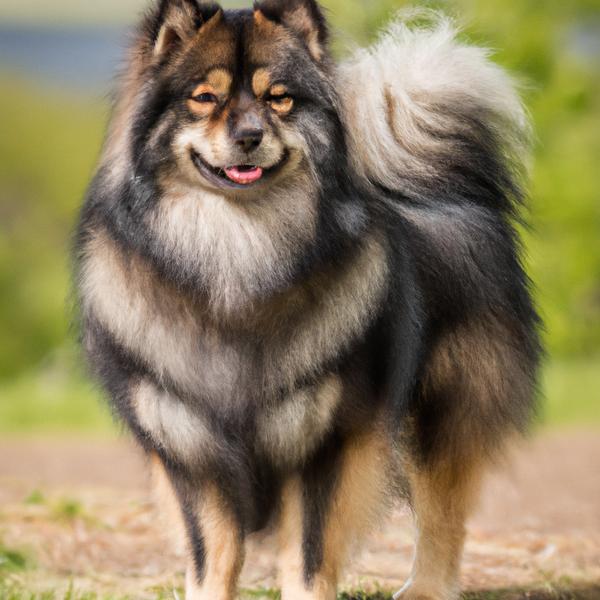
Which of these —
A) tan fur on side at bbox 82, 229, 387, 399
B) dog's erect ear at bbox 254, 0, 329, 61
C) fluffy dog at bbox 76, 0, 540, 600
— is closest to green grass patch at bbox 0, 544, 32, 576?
fluffy dog at bbox 76, 0, 540, 600

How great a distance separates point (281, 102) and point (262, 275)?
574 millimetres

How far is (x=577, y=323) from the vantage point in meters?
16.2

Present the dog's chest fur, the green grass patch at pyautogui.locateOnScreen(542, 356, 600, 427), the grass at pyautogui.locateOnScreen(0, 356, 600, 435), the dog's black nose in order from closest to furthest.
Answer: the dog's black nose
the dog's chest fur
the grass at pyautogui.locateOnScreen(0, 356, 600, 435)
the green grass patch at pyautogui.locateOnScreen(542, 356, 600, 427)

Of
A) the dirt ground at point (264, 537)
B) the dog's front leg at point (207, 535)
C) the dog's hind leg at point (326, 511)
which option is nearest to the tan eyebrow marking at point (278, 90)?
the dog's hind leg at point (326, 511)

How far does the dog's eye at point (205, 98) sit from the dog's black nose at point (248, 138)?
6.9 inches

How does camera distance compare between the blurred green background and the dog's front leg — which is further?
the blurred green background

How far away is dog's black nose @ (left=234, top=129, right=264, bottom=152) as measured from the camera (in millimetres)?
3223

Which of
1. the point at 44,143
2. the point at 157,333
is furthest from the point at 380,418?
the point at 44,143

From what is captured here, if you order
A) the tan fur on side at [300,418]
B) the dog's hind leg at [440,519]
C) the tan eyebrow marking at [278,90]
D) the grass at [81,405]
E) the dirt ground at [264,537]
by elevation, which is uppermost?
the tan eyebrow marking at [278,90]

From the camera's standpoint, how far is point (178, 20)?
3.42m

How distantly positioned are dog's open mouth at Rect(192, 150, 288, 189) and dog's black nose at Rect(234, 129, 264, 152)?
93 millimetres

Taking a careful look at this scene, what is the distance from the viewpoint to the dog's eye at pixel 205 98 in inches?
131

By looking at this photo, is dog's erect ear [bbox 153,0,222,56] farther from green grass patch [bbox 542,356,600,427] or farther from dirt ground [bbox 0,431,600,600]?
green grass patch [bbox 542,356,600,427]

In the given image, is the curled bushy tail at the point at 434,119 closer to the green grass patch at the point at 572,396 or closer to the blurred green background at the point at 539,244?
the blurred green background at the point at 539,244
